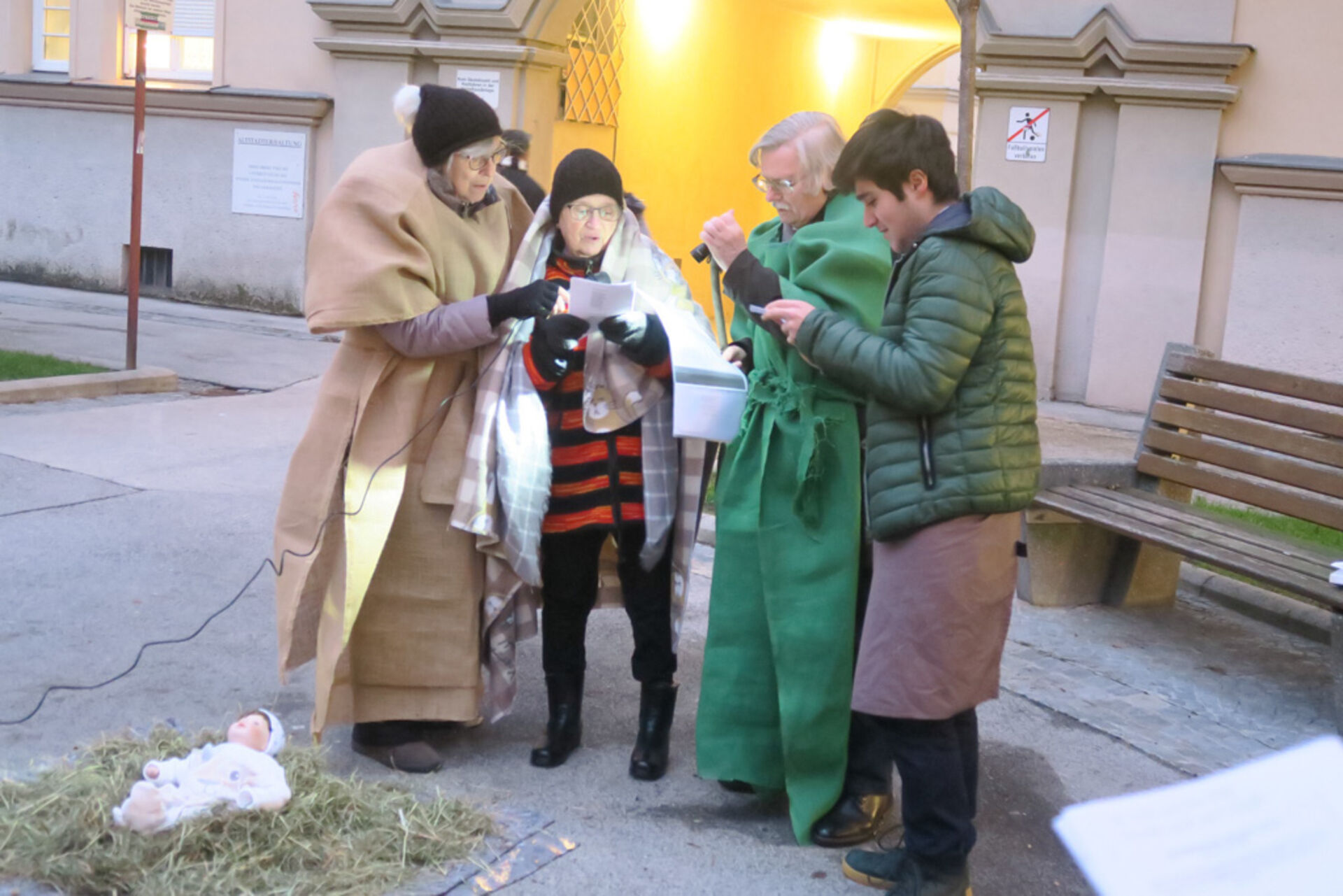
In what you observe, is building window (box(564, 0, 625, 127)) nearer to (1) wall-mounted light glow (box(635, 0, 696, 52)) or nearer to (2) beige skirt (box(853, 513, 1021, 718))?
(1) wall-mounted light glow (box(635, 0, 696, 52))

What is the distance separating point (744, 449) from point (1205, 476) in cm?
261

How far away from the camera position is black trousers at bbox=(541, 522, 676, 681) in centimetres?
370

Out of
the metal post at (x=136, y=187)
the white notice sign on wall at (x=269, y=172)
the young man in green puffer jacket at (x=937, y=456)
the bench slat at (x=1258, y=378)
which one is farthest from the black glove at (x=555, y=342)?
the white notice sign on wall at (x=269, y=172)

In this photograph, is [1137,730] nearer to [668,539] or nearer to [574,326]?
[668,539]

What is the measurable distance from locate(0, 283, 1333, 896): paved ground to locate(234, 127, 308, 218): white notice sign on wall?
5659 millimetres

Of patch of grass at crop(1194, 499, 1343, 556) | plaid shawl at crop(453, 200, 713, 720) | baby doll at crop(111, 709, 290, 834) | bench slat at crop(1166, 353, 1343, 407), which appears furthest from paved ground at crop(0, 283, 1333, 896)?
patch of grass at crop(1194, 499, 1343, 556)

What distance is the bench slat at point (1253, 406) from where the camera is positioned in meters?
4.95

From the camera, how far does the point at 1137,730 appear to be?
A: 169 inches

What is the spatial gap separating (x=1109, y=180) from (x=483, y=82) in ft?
16.2

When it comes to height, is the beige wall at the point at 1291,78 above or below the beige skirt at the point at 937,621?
above

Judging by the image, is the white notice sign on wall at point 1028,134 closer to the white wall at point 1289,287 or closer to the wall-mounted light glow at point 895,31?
the white wall at point 1289,287

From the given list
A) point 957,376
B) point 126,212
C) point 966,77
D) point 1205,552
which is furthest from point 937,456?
point 126,212

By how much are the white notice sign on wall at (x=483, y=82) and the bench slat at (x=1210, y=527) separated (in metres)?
7.24

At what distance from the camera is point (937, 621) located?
9.66 ft
